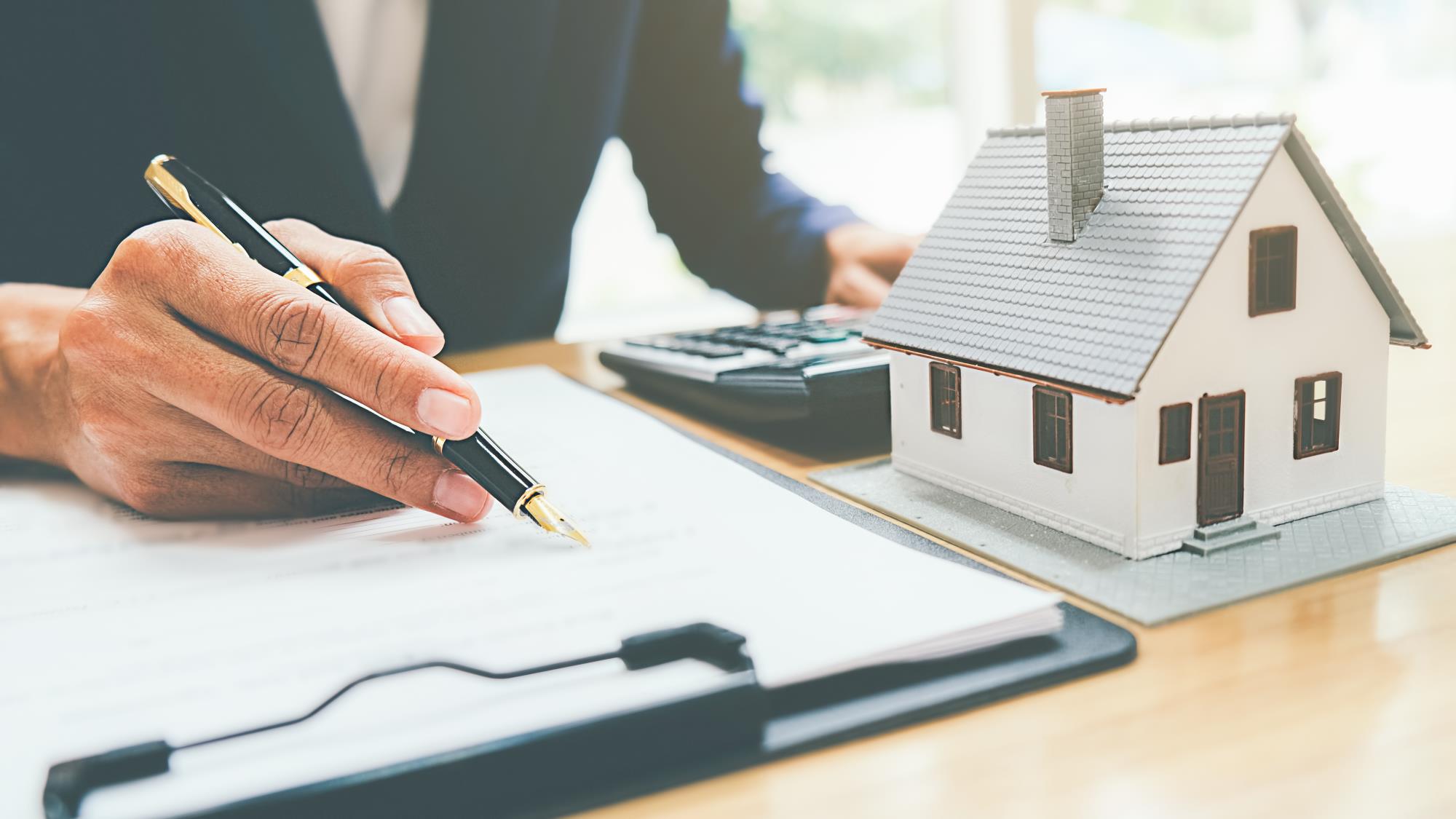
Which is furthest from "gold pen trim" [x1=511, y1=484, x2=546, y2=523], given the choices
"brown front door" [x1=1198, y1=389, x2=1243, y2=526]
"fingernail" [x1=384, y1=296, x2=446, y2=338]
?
"brown front door" [x1=1198, y1=389, x2=1243, y2=526]

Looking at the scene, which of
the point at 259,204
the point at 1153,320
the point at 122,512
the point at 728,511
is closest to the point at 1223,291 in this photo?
the point at 1153,320

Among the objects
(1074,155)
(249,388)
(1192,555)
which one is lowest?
(1192,555)

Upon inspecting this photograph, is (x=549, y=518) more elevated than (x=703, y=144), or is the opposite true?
(x=703, y=144)

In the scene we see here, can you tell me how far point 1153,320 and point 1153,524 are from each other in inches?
4.4

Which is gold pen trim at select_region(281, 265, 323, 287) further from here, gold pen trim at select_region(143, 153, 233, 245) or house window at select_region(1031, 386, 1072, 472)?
house window at select_region(1031, 386, 1072, 472)

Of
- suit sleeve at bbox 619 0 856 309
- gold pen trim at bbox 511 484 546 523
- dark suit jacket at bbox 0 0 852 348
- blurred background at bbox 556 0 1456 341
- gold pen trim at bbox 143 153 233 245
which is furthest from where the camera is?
blurred background at bbox 556 0 1456 341

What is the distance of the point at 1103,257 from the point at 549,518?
35 cm

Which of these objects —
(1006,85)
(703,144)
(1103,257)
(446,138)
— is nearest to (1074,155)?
(1103,257)

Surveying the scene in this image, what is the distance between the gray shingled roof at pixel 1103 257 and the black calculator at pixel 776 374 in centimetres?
7

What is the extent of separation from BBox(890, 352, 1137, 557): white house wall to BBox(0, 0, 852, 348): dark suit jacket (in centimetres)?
41

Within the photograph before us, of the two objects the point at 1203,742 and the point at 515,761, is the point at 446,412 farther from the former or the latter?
the point at 1203,742

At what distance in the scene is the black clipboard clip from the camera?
14.1 inches

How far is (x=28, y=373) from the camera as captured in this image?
815mm

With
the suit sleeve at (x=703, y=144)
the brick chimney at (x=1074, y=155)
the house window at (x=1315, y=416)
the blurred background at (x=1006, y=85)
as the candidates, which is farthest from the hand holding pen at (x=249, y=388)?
the blurred background at (x=1006, y=85)
